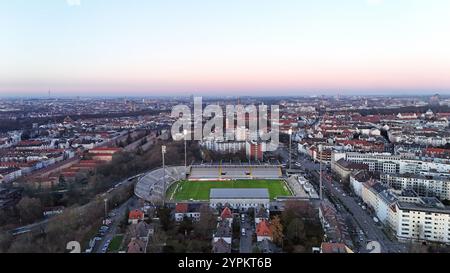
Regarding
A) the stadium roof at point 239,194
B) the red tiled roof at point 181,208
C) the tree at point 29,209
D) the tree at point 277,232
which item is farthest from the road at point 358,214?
the tree at point 29,209

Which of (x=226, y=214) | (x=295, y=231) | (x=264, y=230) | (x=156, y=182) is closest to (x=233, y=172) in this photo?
(x=156, y=182)

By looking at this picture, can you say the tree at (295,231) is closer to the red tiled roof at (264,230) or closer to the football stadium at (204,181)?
the red tiled roof at (264,230)

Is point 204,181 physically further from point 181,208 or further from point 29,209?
point 29,209

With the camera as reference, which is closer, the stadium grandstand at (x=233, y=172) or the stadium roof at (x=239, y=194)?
the stadium roof at (x=239, y=194)

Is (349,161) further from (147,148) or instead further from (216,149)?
(147,148)

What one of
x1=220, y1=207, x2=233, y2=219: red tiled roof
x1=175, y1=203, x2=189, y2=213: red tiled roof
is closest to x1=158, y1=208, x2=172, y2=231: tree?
x1=175, y1=203, x2=189, y2=213: red tiled roof

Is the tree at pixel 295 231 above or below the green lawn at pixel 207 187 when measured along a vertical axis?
above

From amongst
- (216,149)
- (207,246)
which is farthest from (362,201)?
(216,149)
